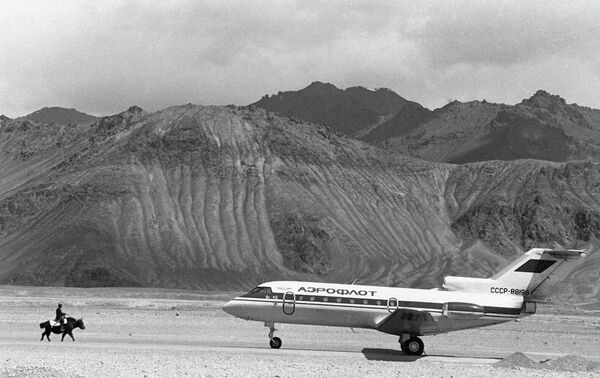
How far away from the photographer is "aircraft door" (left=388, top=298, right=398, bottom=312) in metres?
39.5

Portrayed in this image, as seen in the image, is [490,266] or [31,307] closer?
[31,307]

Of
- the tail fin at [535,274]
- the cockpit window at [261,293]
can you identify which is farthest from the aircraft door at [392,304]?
the cockpit window at [261,293]

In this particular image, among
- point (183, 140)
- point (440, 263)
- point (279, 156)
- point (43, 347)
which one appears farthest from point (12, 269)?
point (43, 347)

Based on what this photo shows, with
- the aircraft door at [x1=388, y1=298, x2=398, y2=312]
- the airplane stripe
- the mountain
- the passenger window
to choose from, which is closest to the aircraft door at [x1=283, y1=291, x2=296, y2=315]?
the airplane stripe

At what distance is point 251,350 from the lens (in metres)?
37.8

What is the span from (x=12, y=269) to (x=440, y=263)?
84.8 meters

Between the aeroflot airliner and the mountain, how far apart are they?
10712 centimetres

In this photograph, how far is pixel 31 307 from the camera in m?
72.2

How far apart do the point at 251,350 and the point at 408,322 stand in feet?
24.8

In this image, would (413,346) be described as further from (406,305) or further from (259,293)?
(259,293)

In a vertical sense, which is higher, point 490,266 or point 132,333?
point 490,266

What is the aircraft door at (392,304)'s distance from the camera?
39469 millimetres

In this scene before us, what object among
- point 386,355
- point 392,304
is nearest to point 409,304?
point 392,304

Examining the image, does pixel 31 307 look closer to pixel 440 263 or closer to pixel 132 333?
pixel 132 333
